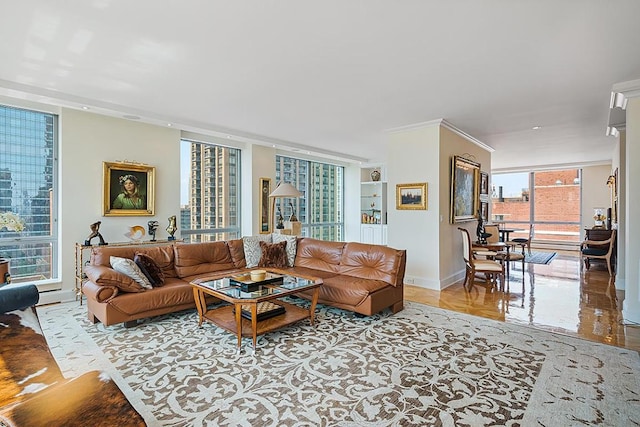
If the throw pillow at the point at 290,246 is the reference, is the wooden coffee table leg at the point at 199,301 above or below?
below

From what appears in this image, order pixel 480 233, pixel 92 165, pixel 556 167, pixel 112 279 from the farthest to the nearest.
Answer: pixel 556 167 → pixel 480 233 → pixel 92 165 → pixel 112 279

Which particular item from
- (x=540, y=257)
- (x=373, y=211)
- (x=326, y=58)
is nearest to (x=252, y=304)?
(x=326, y=58)

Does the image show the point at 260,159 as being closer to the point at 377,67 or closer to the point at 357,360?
the point at 377,67

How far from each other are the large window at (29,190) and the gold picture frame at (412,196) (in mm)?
5195

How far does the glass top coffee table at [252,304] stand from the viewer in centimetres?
299

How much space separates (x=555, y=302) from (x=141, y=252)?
5579 millimetres

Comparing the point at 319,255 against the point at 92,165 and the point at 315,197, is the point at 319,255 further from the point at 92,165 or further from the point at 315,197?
the point at 315,197

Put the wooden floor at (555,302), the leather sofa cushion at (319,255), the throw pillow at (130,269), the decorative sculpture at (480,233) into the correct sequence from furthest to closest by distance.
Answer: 1. the decorative sculpture at (480,233)
2. the leather sofa cushion at (319,255)
3. the throw pillow at (130,269)
4. the wooden floor at (555,302)

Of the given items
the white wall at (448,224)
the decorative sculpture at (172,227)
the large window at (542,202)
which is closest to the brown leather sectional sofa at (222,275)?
the decorative sculpture at (172,227)

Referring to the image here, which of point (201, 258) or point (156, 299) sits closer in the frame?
point (156, 299)

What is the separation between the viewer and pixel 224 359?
2.84 m

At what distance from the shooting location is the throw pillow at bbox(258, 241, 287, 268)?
4941mm

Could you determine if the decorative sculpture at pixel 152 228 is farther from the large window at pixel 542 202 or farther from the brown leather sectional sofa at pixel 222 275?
the large window at pixel 542 202

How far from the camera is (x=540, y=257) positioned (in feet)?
27.9
